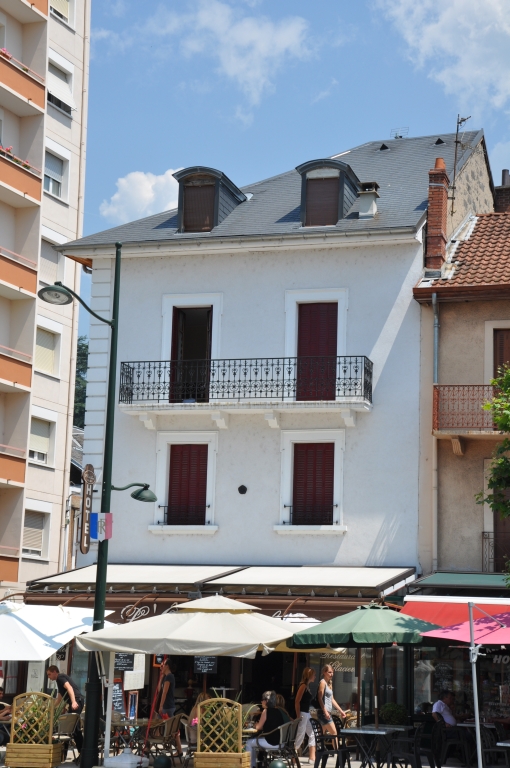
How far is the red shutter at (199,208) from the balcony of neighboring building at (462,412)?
667cm

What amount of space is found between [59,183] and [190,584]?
59.2 feet

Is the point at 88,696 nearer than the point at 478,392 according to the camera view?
Yes

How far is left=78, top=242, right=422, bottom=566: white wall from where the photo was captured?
2155 centimetres

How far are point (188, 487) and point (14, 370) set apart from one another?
9153 mm

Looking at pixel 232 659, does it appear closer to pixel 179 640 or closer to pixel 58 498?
pixel 179 640

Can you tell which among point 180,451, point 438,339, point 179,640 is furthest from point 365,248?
point 179,640

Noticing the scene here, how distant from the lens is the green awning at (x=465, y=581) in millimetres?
19297

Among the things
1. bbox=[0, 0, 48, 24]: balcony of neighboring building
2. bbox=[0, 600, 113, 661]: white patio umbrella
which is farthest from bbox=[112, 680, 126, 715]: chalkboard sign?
bbox=[0, 0, 48, 24]: balcony of neighboring building

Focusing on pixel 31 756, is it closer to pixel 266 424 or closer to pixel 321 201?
pixel 266 424

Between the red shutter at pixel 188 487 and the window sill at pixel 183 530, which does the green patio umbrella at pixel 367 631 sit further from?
the red shutter at pixel 188 487

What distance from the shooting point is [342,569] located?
21156mm

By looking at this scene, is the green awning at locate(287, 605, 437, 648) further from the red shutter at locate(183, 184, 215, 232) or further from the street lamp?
the red shutter at locate(183, 184, 215, 232)

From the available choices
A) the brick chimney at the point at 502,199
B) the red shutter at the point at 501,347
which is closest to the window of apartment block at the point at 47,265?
the brick chimney at the point at 502,199

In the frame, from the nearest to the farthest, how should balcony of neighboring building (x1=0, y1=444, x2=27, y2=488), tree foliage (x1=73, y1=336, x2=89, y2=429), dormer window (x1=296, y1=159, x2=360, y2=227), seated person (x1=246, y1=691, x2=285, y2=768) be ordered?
seated person (x1=246, y1=691, x2=285, y2=768)
dormer window (x1=296, y1=159, x2=360, y2=227)
balcony of neighboring building (x1=0, y1=444, x2=27, y2=488)
tree foliage (x1=73, y1=336, x2=89, y2=429)
